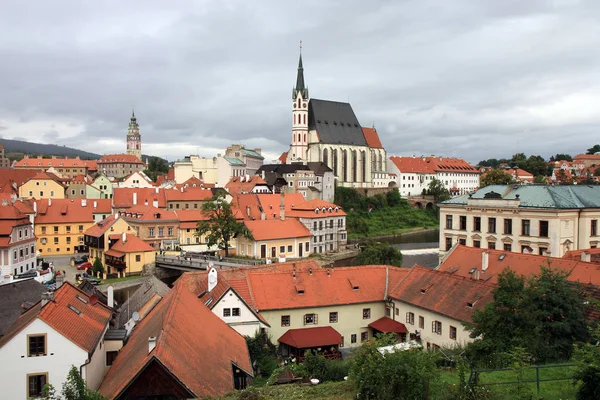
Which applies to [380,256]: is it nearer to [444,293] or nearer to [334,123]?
[444,293]

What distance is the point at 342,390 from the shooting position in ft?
44.3

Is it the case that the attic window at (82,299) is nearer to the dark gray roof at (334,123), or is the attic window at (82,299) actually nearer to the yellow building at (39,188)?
the yellow building at (39,188)

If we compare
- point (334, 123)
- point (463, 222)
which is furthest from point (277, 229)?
Result: point (334, 123)

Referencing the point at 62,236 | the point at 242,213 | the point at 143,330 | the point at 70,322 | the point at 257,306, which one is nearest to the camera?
the point at 70,322

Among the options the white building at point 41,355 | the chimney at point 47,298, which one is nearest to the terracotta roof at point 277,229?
the chimney at point 47,298

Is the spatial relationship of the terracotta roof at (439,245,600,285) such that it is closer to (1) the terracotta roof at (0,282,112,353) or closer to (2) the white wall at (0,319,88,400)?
(1) the terracotta roof at (0,282,112,353)

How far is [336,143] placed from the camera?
101062 mm

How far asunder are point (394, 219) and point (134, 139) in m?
117

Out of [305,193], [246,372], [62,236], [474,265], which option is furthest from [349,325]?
[305,193]

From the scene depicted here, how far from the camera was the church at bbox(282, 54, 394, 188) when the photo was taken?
324 ft

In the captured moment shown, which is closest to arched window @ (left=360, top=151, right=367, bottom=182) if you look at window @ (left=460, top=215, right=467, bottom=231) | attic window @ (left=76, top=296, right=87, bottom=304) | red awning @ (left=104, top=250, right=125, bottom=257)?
red awning @ (left=104, top=250, right=125, bottom=257)

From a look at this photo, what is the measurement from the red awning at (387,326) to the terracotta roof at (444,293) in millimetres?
1272

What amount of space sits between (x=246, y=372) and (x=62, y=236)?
44.4 m

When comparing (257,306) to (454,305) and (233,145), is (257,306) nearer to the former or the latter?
(454,305)
